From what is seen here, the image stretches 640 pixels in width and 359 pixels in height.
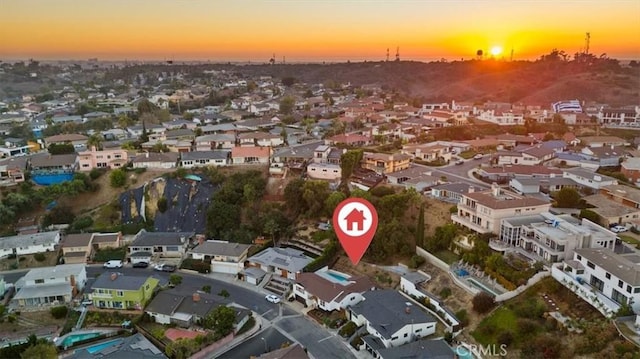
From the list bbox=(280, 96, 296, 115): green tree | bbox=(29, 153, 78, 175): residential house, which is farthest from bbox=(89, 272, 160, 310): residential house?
bbox=(280, 96, 296, 115): green tree

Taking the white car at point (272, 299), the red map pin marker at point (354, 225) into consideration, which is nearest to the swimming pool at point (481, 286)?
the red map pin marker at point (354, 225)

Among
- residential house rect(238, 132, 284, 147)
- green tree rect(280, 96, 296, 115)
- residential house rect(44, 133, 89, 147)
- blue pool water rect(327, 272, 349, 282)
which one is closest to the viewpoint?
blue pool water rect(327, 272, 349, 282)

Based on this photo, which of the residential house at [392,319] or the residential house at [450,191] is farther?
the residential house at [450,191]

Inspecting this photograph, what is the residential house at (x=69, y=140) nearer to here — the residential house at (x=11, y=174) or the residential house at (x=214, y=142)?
the residential house at (x=11, y=174)

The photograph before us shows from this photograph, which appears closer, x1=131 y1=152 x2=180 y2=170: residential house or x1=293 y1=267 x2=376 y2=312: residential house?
x1=293 y1=267 x2=376 y2=312: residential house

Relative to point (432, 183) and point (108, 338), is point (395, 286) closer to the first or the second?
point (432, 183)

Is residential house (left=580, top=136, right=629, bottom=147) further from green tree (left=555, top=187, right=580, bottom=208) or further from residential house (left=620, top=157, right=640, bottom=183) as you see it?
green tree (left=555, top=187, right=580, bottom=208)

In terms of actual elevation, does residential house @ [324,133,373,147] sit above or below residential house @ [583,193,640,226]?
above
